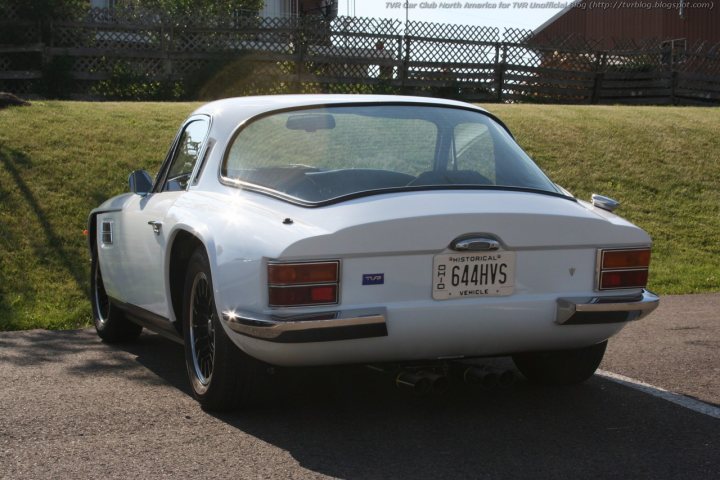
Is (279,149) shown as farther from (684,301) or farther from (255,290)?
(684,301)

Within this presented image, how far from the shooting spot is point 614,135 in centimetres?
1614

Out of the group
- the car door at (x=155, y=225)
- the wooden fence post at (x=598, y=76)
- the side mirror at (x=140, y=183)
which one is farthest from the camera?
the wooden fence post at (x=598, y=76)

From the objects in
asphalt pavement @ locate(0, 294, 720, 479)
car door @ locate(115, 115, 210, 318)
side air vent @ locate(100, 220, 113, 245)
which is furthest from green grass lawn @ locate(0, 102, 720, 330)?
asphalt pavement @ locate(0, 294, 720, 479)

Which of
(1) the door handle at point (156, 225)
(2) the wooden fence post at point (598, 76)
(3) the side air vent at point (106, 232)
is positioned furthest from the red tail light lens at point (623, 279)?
(2) the wooden fence post at point (598, 76)

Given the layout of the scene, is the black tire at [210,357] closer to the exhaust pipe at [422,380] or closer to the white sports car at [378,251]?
the white sports car at [378,251]

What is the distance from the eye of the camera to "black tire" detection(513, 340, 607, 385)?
545 centimetres

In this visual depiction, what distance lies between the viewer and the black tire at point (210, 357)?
4801mm

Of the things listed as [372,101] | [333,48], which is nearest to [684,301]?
[372,101]

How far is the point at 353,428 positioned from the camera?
4.73 meters

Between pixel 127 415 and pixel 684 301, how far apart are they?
5.66 metres

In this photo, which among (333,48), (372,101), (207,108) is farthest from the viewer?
(333,48)

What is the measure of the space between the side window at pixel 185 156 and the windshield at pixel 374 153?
19.0 inches

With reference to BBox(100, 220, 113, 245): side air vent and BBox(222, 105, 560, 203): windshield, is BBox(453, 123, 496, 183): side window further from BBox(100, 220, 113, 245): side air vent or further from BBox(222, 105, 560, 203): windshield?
BBox(100, 220, 113, 245): side air vent

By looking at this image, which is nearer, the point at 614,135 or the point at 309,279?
the point at 309,279
